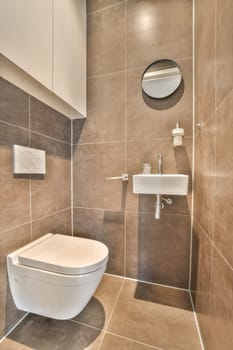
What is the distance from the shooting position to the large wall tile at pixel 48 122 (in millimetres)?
1087

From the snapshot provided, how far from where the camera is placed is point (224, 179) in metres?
0.61

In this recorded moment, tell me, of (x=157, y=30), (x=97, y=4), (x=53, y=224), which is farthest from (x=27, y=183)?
(x=97, y=4)

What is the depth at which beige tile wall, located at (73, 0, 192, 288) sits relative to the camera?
122 cm

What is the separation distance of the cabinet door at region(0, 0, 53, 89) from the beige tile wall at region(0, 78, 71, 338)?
193mm

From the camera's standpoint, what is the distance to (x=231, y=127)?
555 mm

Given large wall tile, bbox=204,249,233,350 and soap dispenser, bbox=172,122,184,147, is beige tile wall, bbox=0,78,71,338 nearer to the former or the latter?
soap dispenser, bbox=172,122,184,147

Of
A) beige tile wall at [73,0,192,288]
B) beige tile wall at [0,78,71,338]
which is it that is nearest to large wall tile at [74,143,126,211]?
beige tile wall at [73,0,192,288]

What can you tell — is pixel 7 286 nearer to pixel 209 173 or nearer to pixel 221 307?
pixel 221 307

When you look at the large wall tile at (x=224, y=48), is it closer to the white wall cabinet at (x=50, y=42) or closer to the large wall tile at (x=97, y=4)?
the white wall cabinet at (x=50, y=42)

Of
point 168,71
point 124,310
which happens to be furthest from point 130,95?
point 124,310

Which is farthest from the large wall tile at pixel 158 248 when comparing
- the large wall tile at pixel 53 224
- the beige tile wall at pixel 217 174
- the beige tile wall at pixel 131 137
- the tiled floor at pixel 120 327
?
the large wall tile at pixel 53 224

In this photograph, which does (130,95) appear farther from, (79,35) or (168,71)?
(79,35)

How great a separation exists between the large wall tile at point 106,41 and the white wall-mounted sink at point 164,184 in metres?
1.00

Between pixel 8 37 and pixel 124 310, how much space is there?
5.42 ft
